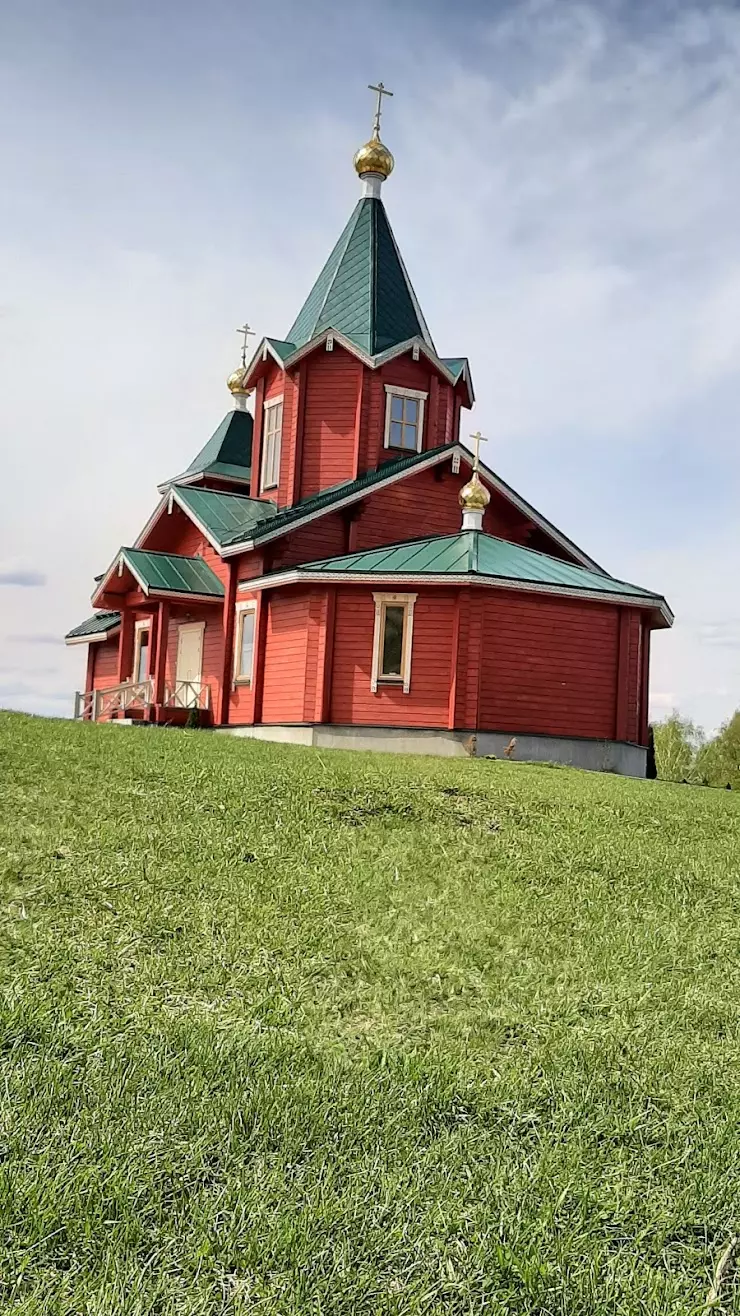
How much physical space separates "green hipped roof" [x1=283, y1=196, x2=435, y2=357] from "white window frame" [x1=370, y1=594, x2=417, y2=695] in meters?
5.62

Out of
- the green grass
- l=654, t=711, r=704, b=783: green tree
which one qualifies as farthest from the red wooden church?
l=654, t=711, r=704, b=783: green tree

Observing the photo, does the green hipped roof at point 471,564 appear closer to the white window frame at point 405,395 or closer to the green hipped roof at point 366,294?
the white window frame at point 405,395

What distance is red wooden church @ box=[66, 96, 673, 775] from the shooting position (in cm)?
1727

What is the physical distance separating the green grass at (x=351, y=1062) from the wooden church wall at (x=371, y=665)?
7.94m

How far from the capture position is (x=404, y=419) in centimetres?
2102

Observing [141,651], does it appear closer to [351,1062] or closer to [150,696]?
[150,696]

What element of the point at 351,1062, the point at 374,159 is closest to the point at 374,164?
the point at 374,159

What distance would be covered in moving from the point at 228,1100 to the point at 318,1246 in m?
0.91

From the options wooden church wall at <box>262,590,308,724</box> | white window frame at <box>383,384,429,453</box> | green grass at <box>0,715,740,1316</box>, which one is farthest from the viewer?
white window frame at <box>383,384,429,453</box>

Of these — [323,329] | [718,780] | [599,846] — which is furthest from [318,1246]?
[718,780]

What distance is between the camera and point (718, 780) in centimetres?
4494

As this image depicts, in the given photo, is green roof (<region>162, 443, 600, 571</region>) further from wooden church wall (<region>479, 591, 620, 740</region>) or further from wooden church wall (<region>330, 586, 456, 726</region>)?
wooden church wall (<region>479, 591, 620, 740</region>)

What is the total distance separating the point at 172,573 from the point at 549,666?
7592 millimetres

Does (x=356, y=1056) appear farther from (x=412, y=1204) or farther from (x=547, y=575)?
(x=547, y=575)
